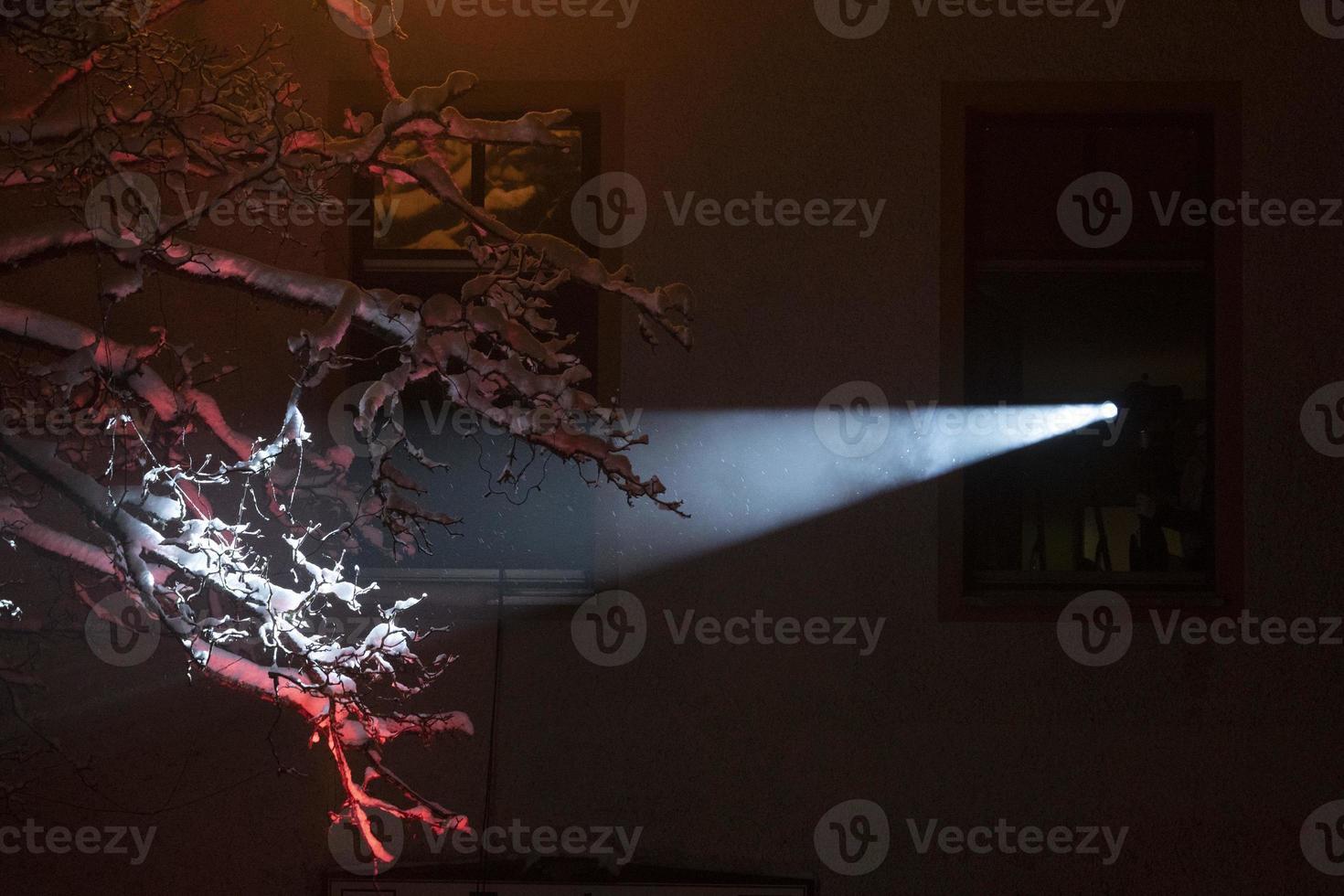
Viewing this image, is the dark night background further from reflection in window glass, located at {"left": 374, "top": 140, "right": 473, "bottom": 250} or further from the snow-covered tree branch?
the snow-covered tree branch

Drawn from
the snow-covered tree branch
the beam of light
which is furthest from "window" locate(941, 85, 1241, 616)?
the snow-covered tree branch

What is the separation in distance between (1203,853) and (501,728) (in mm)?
2680

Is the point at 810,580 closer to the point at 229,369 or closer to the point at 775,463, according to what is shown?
the point at 775,463

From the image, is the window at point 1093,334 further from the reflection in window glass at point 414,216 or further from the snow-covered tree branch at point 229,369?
the reflection in window glass at point 414,216

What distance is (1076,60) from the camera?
430 centimetres

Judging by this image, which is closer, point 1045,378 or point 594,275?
point 594,275

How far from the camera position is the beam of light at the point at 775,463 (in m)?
4.26

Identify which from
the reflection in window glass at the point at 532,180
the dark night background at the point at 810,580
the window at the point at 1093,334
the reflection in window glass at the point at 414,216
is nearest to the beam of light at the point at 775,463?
Answer: the dark night background at the point at 810,580

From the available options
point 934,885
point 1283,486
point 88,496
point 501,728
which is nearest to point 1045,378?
point 1283,486

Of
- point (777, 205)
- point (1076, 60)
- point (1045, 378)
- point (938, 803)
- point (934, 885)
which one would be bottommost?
point (934, 885)

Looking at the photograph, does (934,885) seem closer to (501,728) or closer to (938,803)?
(938,803)

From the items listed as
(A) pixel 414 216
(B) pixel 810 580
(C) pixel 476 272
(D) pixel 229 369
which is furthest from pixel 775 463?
(D) pixel 229 369

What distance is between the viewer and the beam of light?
168 inches

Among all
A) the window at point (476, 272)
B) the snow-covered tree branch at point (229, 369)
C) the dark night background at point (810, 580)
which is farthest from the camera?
the window at point (476, 272)
